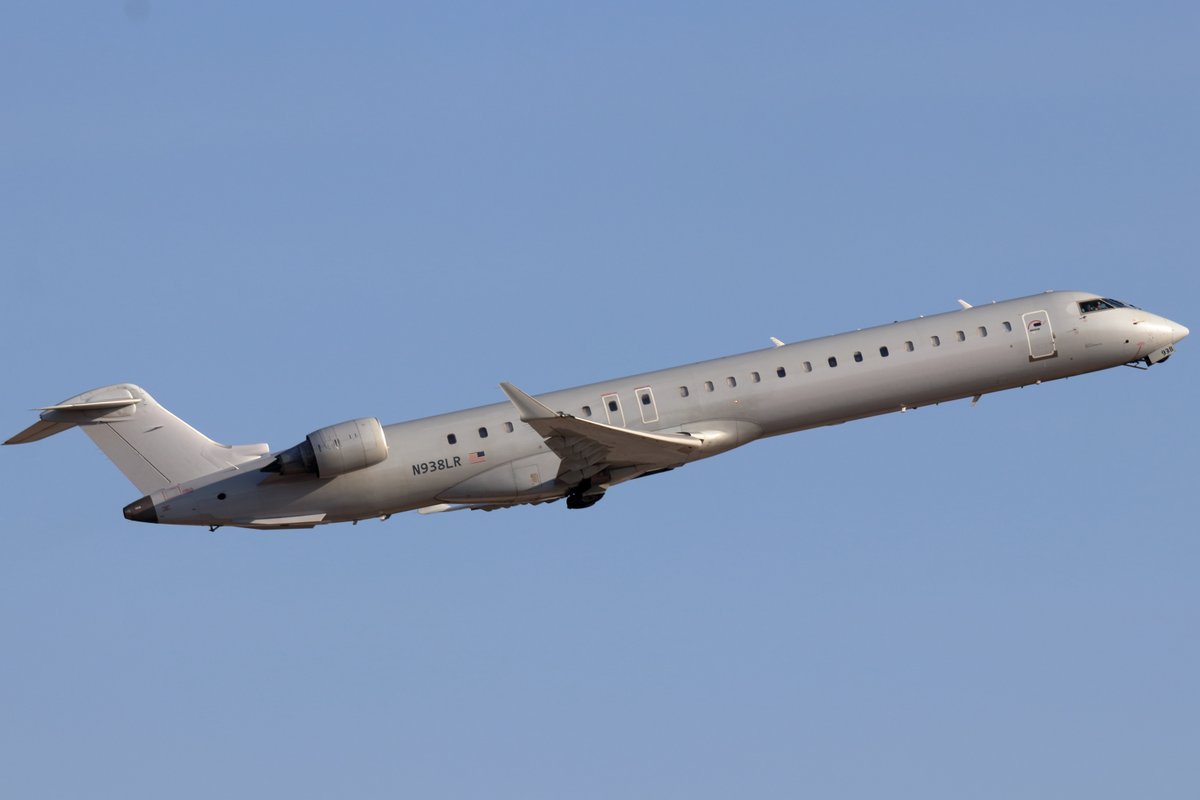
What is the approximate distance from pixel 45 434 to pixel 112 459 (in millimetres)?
1504

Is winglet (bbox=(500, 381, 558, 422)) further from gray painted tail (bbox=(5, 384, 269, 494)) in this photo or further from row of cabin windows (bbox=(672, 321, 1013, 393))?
gray painted tail (bbox=(5, 384, 269, 494))

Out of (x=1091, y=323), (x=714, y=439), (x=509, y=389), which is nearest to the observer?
(x=509, y=389)

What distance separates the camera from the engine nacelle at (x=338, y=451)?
33.3 meters

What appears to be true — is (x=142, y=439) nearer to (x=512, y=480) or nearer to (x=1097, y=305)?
(x=512, y=480)

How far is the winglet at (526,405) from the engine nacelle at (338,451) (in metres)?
3.90

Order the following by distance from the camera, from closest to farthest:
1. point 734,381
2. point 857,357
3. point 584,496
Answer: point 734,381 → point 584,496 → point 857,357

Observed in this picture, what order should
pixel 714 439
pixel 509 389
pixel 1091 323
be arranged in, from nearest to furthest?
pixel 509 389 < pixel 714 439 < pixel 1091 323

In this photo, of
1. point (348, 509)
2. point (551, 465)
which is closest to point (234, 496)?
point (348, 509)

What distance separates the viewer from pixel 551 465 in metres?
34.2

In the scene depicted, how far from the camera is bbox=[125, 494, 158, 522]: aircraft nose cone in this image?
113 ft

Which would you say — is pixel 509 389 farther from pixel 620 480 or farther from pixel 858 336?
pixel 858 336

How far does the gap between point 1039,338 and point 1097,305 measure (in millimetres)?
1867

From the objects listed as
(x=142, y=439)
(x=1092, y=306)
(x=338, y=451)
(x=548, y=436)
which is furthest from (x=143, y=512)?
(x=1092, y=306)

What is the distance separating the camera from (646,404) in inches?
1351
